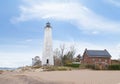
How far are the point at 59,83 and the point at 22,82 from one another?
2.34 metres

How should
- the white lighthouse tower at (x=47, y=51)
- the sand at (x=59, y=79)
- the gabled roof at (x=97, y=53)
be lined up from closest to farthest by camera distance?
1. the sand at (x=59, y=79)
2. the white lighthouse tower at (x=47, y=51)
3. the gabled roof at (x=97, y=53)

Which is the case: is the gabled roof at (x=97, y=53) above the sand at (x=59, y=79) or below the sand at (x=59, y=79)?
above

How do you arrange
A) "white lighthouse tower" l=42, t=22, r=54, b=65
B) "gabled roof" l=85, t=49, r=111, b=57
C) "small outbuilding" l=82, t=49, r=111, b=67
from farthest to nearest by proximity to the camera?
"gabled roof" l=85, t=49, r=111, b=57 < "small outbuilding" l=82, t=49, r=111, b=67 < "white lighthouse tower" l=42, t=22, r=54, b=65

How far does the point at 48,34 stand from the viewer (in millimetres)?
59812

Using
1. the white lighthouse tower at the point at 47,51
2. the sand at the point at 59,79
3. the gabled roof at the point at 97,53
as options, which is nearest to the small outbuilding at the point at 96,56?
the gabled roof at the point at 97,53

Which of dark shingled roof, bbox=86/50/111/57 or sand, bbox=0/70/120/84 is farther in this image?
dark shingled roof, bbox=86/50/111/57

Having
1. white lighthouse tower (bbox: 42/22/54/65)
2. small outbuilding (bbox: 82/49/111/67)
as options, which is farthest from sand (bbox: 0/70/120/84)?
small outbuilding (bbox: 82/49/111/67)

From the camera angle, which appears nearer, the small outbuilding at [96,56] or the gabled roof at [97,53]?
→ the small outbuilding at [96,56]

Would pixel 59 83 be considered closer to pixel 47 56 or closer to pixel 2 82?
pixel 2 82

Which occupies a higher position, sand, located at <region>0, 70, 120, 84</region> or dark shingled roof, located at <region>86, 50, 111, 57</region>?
dark shingled roof, located at <region>86, 50, 111, 57</region>

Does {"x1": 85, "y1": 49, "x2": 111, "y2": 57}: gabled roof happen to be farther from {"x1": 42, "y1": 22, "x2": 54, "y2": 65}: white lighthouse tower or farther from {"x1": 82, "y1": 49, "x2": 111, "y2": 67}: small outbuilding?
{"x1": 42, "y1": 22, "x2": 54, "y2": 65}: white lighthouse tower

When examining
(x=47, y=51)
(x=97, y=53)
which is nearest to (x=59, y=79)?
(x=47, y=51)

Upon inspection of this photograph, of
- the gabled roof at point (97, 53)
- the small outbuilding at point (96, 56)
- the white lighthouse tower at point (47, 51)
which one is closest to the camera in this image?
the white lighthouse tower at point (47, 51)

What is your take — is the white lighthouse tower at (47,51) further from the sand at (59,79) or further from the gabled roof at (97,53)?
the sand at (59,79)
